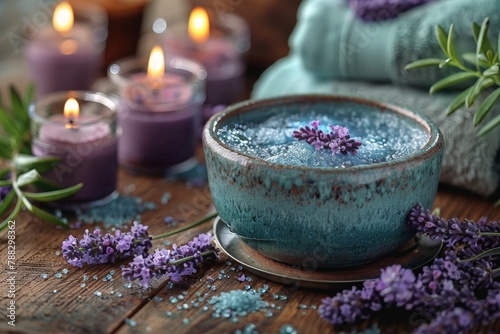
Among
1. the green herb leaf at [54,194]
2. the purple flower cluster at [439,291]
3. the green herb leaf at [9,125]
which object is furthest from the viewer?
the green herb leaf at [9,125]

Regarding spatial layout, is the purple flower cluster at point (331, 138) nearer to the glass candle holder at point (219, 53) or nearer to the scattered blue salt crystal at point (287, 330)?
the scattered blue salt crystal at point (287, 330)

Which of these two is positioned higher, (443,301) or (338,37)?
(338,37)

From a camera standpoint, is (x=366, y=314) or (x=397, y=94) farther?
(x=397, y=94)

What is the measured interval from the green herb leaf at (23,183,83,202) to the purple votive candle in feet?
0.59

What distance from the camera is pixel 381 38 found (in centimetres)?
107

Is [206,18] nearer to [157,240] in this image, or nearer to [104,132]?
[104,132]

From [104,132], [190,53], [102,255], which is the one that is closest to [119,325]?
[102,255]

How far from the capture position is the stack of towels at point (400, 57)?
100 cm

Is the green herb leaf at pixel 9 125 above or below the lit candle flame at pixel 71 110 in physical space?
below

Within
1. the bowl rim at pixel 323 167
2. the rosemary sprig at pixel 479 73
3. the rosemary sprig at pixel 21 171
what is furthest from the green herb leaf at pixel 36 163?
the rosemary sprig at pixel 479 73

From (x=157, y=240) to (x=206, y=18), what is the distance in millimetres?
571

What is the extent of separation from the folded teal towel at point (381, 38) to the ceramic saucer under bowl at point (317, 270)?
28cm

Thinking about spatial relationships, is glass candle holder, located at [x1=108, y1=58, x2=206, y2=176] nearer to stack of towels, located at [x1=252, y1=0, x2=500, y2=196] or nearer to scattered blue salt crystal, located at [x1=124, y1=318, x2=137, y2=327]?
stack of towels, located at [x1=252, y1=0, x2=500, y2=196]

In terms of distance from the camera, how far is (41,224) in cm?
95
